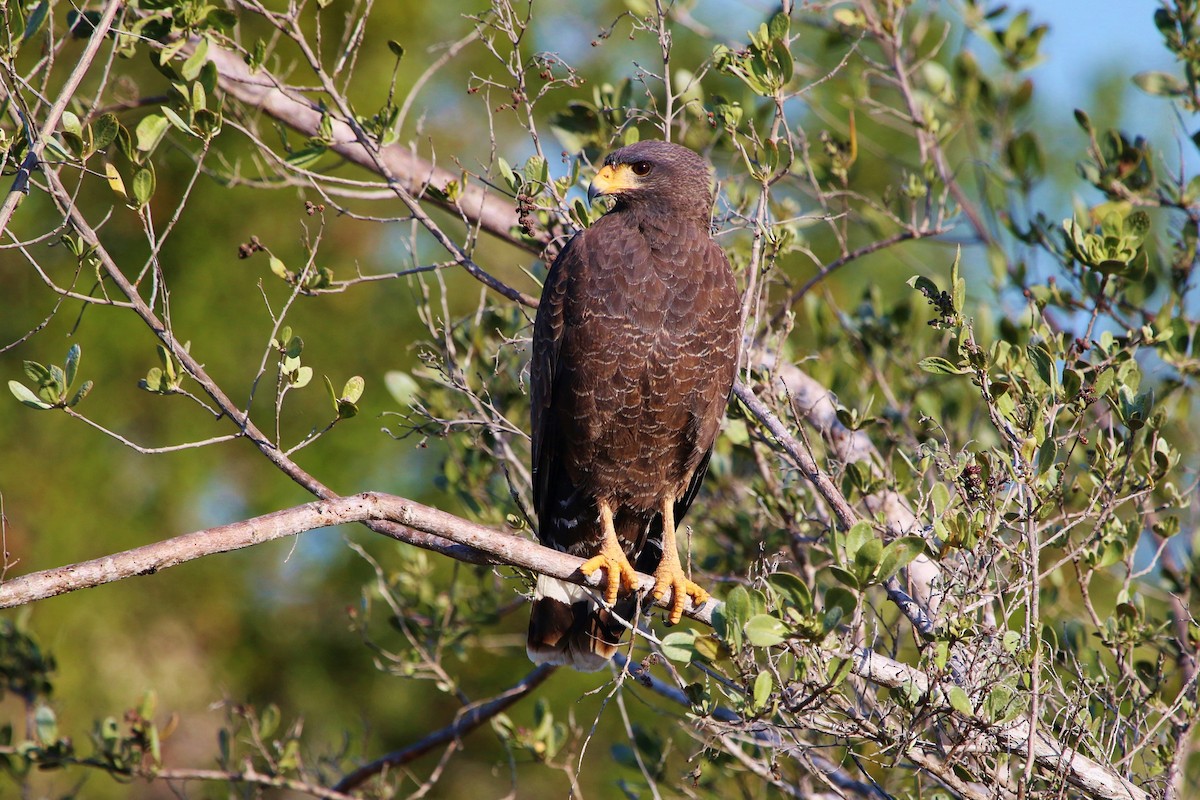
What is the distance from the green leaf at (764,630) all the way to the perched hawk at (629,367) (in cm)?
116

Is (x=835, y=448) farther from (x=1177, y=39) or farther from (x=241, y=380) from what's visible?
(x=241, y=380)

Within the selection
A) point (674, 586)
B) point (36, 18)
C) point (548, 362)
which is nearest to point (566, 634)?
point (674, 586)

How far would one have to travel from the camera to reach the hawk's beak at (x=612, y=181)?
4086mm

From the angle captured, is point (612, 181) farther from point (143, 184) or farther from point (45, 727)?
point (45, 727)

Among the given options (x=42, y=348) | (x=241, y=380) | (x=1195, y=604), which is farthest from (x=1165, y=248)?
(x=42, y=348)

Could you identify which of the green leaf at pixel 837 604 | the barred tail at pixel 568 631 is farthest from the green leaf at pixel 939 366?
the barred tail at pixel 568 631

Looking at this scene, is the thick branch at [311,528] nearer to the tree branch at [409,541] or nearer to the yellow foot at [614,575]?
the tree branch at [409,541]

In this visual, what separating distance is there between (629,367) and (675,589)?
824 millimetres

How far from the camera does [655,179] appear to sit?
4145 millimetres

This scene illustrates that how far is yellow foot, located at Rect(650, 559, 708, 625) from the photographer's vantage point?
3.89m

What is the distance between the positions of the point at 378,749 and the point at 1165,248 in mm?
5125

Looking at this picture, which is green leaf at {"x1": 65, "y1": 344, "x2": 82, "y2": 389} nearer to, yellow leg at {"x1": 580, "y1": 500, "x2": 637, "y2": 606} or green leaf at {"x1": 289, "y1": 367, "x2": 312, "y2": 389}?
green leaf at {"x1": 289, "y1": 367, "x2": 312, "y2": 389}

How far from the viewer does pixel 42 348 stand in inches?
262

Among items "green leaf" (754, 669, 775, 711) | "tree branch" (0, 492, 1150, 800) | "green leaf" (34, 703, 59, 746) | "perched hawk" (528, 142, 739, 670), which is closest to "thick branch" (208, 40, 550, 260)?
"perched hawk" (528, 142, 739, 670)
